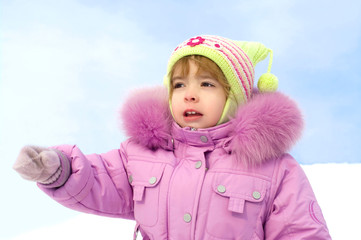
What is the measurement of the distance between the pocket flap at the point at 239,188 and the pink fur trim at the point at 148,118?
0.24m

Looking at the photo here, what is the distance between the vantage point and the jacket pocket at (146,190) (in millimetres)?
1191

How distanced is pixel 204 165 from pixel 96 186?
1.16ft

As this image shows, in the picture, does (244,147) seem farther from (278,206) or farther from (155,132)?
(155,132)

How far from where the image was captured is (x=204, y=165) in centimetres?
117

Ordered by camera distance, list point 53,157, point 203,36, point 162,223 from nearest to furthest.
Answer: point 53,157, point 162,223, point 203,36

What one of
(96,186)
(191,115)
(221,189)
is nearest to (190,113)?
(191,115)

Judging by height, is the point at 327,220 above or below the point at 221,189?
below

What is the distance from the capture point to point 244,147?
1135 millimetres

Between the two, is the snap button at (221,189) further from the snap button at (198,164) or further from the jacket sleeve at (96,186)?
the jacket sleeve at (96,186)

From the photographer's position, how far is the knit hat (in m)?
1.20

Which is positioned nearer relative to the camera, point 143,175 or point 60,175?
point 60,175

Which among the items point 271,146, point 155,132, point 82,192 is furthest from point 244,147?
point 82,192

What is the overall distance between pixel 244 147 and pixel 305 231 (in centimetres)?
29

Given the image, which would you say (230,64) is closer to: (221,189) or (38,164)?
(221,189)
